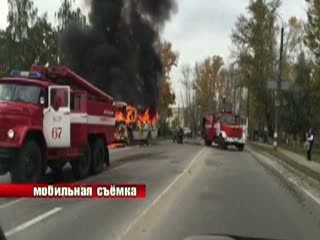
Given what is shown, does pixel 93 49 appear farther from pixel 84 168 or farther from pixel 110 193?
pixel 110 193

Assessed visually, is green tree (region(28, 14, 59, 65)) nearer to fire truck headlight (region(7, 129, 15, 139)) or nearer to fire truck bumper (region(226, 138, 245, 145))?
fire truck bumper (region(226, 138, 245, 145))

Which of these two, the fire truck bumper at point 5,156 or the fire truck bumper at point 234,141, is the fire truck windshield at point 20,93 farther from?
the fire truck bumper at point 234,141

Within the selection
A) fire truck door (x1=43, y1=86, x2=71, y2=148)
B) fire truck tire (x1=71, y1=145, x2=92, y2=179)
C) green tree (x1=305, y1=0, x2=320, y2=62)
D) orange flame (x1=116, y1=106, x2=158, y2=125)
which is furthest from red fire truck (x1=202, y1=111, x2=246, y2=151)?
fire truck door (x1=43, y1=86, x2=71, y2=148)

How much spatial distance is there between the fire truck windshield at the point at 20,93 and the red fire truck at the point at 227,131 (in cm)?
3629

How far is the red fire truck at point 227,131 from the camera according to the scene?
179ft

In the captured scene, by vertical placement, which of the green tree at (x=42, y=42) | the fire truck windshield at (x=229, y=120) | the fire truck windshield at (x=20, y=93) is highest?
the green tree at (x=42, y=42)

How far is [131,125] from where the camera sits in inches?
2100

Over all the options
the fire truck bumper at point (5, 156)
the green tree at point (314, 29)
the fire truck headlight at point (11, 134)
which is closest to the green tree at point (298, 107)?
the green tree at point (314, 29)

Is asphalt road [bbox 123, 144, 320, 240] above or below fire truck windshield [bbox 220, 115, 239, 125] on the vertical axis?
below

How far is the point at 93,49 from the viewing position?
60875 millimetres

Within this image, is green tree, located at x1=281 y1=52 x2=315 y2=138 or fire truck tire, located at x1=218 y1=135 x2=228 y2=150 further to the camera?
green tree, located at x1=281 y1=52 x2=315 y2=138

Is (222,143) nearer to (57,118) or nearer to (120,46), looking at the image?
(120,46)

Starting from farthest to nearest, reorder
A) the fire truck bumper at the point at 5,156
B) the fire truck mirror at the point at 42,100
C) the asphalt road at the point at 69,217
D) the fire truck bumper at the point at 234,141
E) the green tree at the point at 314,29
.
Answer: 1. the fire truck bumper at the point at 234,141
2. the green tree at the point at 314,29
3. the fire truck mirror at the point at 42,100
4. the fire truck bumper at the point at 5,156
5. the asphalt road at the point at 69,217

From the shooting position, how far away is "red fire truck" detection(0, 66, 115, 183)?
17812mm
